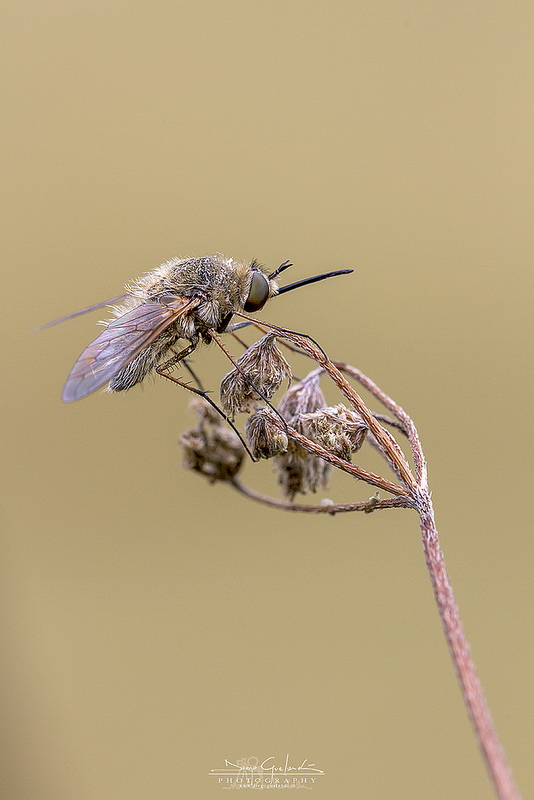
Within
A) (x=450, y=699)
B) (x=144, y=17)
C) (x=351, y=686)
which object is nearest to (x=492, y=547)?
(x=450, y=699)

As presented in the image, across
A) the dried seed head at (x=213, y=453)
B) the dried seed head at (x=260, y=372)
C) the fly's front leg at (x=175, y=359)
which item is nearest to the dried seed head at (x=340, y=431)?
the dried seed head at (x=260, y=372)

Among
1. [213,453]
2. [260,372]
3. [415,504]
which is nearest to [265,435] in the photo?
[260,372]

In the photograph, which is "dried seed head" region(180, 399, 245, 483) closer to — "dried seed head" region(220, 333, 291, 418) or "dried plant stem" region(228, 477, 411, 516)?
"dried plant stem" region(228, 477, 411, 516)

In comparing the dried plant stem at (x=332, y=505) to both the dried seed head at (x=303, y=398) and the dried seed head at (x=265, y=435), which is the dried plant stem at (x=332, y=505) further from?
the dried seed head at (x=303, y=398)

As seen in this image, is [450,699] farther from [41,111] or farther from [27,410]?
[41,111]

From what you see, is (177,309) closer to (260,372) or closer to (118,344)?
(118,344)
